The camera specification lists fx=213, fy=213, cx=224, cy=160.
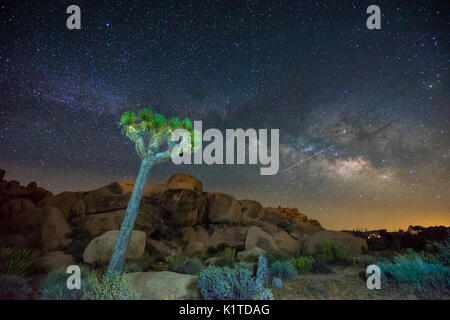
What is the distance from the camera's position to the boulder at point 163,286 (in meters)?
5.72

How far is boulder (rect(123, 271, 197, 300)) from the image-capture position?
18.8 ft

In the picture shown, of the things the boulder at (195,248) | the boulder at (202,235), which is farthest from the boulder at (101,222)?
the boulder at (202,235)

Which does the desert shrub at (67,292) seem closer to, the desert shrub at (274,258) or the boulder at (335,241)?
the desert shrub at (274,258)

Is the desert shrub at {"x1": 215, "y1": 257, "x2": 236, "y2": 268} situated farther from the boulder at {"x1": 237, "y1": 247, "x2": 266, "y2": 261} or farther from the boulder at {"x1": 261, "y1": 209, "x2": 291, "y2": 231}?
the boulder at {"x1": 261, "y1": 209, "x2": 291, "y2": 231}

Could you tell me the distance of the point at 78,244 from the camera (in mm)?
14156

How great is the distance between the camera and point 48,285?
5.52 metres

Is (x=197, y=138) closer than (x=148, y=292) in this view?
No

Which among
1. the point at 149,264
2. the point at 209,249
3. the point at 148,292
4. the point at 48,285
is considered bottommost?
the point at 209,249

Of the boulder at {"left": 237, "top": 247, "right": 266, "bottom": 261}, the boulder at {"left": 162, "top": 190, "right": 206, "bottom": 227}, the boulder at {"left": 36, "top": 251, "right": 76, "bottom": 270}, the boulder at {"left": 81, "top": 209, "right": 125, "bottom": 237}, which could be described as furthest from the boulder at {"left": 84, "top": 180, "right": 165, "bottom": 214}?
the boulder at {"left": 237, "top": 247, "right": 266, "bottom": 261}

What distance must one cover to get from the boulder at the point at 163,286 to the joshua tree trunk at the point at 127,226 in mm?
1747

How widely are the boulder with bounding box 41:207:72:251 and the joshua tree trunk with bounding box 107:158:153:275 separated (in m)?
10.1
